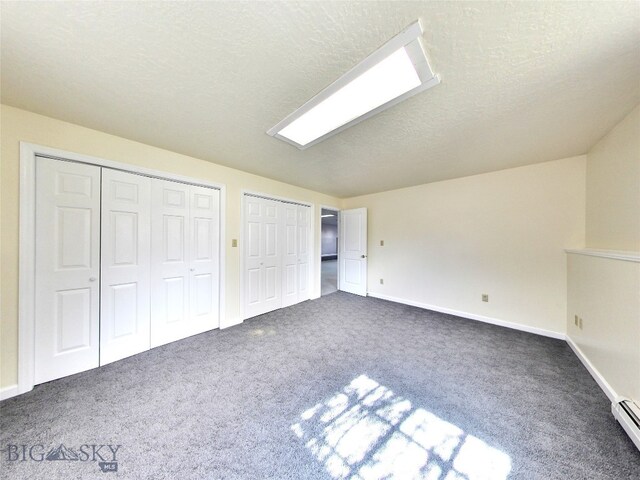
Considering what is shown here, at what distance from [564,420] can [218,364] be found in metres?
2.77

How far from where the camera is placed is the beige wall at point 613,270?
4.99 feet

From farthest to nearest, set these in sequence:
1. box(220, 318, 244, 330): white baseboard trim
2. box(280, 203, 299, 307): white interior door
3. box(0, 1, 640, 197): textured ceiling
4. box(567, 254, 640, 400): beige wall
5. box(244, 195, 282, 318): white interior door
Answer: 1. box(280, 203, 299, 307): white interior door
2. box(244, 195, 282, 318): white interior door
3. box(220, 318, 244, 330): white baseboard trim
4. box(567, 254, 640, 400): beige wall
5. box(0, 1, 640, 197): textured ceiling

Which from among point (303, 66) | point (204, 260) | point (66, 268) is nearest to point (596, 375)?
point (303, 66)

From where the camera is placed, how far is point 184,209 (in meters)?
2.62

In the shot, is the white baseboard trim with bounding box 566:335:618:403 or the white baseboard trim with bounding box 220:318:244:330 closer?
the white baseboard trim with bounding box 566:335:618:403

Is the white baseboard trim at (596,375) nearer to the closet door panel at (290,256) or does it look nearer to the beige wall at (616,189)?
the beige wall at (616,189)

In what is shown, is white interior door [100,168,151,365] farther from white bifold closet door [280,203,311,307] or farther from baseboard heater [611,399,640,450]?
baseboard heater [611,399,640,450]

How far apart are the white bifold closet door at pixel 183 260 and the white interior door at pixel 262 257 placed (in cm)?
47

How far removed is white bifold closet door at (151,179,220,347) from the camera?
7.95 feet

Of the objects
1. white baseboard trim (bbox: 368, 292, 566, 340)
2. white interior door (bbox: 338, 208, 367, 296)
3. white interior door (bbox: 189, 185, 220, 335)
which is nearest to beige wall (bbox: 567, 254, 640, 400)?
white baseboard trim (bbox: 368, 292, 566, 340)

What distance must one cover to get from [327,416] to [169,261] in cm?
234

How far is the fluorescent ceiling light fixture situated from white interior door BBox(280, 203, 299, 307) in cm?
195

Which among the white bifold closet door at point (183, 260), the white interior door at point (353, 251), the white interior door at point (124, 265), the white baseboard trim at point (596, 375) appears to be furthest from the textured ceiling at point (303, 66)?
the white interior door at point (353, 251)

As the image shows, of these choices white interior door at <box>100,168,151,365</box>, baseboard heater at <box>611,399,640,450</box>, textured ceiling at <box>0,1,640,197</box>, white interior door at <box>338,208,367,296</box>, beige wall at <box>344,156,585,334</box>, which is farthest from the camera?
white interior door at <box>338,208,367,296</box>
